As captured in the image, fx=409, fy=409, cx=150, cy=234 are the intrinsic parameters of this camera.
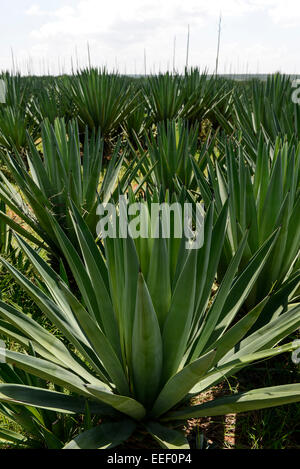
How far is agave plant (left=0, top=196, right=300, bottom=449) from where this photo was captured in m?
1.13

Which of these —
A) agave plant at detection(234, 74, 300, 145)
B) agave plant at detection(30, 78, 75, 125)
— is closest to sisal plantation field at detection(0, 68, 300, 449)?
agave plant at detection(234, 74, 300, 145)

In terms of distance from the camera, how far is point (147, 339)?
1.14 metres

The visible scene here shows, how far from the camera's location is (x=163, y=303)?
1.24 meters

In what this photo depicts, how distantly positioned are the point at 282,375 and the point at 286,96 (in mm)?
3397

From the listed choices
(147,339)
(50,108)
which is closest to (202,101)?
(50,108)

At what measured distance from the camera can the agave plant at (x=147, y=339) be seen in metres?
1.13

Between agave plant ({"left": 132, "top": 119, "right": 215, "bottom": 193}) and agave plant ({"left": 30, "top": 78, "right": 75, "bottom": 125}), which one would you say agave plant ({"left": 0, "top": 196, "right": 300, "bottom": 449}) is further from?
agave plant ({"left": 30, "top": 78, "right": 75, "bottom": 125})

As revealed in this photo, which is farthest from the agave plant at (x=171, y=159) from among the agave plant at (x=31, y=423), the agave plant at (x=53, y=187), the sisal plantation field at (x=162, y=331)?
the agave plant at (x=31, y=423)

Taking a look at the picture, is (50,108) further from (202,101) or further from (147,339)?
(147,339)

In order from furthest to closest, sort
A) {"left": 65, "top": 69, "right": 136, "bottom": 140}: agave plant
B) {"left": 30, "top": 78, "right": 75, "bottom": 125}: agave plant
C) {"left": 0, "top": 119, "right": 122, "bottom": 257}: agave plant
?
1. {"left": 65, "top": 69, "right": 136, "bottom": 140}: agave plant
2. {"left": 30, "top": 78, "right": 75, "bottom": 125}: agave plant
3. {"left": 0, "top": 119, "right": 122, "bottom": 257}: agave plant


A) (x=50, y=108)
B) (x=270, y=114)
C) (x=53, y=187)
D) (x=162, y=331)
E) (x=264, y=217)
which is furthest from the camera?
(x=50, y=108)

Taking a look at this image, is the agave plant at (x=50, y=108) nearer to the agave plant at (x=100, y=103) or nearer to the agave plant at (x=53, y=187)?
the agave plant at (x=100, y=103)

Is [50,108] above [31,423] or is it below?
above
